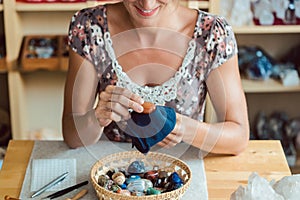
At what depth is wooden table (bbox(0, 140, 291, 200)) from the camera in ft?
4.77

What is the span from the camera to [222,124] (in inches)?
65.4

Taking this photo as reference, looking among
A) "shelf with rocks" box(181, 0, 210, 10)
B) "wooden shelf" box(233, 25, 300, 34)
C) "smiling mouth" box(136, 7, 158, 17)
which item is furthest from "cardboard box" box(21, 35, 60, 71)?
"smiling mouth" box(136, 7, 158, 17)

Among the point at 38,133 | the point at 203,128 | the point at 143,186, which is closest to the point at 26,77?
the point at 38,133

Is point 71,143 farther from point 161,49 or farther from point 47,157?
point 161,49

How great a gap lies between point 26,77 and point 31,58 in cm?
32

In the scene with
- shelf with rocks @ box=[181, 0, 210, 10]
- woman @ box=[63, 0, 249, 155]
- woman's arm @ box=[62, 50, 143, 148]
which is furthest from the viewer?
shelf with rocks @ box=[181, 0, 210, 10]

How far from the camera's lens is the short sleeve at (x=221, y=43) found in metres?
1.71

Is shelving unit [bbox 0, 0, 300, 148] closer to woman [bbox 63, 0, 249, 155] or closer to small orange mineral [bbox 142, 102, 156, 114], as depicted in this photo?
woman [bbox 63, 0, 249, 155]

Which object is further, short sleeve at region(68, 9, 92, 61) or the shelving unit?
the shelving unit

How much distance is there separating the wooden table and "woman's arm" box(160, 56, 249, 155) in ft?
0.12

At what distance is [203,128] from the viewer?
1601 millimetres

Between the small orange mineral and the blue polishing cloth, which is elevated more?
the small orange mineral

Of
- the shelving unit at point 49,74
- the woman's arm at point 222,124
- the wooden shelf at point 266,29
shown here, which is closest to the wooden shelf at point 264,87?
the shelving unit at point 49,74

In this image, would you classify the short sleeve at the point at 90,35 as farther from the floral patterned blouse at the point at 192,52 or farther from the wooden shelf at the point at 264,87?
the wooden shelf at the point at 264,87
